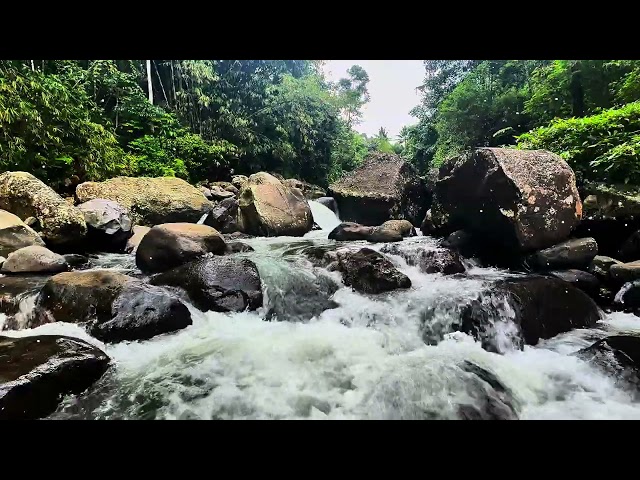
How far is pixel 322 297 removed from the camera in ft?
14.6

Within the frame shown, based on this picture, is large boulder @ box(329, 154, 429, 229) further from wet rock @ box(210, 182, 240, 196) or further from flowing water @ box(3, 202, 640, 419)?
flowing water @ box(3, 202, 640, 419)

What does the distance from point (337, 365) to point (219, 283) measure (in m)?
1.79

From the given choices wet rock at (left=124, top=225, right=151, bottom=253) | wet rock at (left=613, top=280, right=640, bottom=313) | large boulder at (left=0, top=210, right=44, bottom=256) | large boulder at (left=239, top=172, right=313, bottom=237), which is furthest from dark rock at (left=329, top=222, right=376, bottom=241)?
large boulder at (left=0, top=210, right=44, bottom=256)

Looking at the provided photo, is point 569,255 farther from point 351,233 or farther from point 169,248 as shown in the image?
point 169,248

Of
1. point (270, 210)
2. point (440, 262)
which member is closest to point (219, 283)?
point (440, 262)

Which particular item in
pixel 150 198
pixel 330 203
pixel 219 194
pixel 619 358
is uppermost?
pixel 219 194

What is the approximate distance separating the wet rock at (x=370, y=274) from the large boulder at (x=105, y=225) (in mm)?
4058

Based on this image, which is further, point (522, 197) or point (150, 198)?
point (150, 198)

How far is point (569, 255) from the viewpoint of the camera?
4.77 meters

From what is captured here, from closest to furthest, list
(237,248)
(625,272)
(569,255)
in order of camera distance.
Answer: (625,272) → (569,255) → (237,248)

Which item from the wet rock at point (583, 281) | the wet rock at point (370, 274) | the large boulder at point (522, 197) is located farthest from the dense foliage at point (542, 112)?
the wet rock at point (370, 274)

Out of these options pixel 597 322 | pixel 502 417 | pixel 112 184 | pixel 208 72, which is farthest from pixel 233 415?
pixel 208 72
